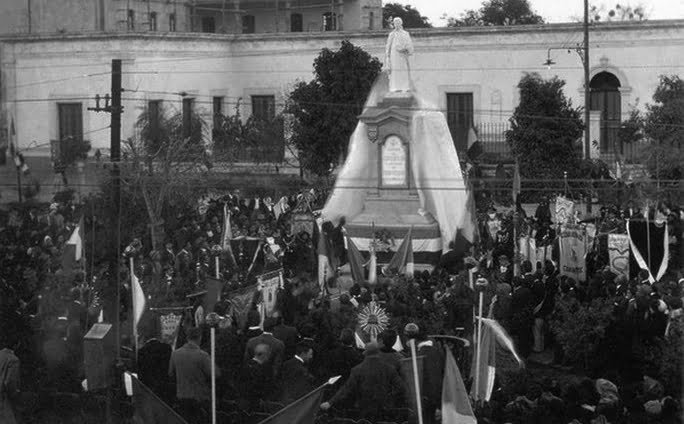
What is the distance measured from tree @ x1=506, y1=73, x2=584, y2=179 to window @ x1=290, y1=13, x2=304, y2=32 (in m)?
20.3

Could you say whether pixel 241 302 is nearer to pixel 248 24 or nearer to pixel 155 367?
pixel 155 367

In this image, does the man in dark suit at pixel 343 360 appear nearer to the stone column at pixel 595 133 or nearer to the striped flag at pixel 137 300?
the striped flag at pixel 137 300

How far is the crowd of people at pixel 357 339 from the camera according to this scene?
11117mm

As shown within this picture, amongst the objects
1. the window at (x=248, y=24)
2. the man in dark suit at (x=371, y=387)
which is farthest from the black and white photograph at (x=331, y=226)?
the window at (x=248, y=24)

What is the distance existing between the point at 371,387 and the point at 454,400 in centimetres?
84

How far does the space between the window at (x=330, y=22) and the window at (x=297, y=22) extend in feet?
3.90

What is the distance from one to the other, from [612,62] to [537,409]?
37450 millimetres

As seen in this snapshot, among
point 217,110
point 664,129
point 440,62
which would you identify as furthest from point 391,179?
point 440,62

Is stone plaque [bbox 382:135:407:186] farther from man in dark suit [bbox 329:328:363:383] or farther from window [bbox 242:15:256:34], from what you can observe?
window [bbox 242:15:256:34]

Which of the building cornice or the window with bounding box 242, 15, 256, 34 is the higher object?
the window with bounding box 242, 15, 256, 34

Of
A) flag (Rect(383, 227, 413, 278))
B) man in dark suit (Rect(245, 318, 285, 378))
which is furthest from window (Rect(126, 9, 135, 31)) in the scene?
man in dark suit (Rect(245, 318, 285, 378))

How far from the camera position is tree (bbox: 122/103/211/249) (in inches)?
1062

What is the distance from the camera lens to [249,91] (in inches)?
1984

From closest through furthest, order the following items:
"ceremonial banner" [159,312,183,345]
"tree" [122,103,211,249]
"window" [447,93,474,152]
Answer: "ceremonial banner" [159,312,183,345], "tree" [122,103,211,249], "window" [447,93,474,152]
